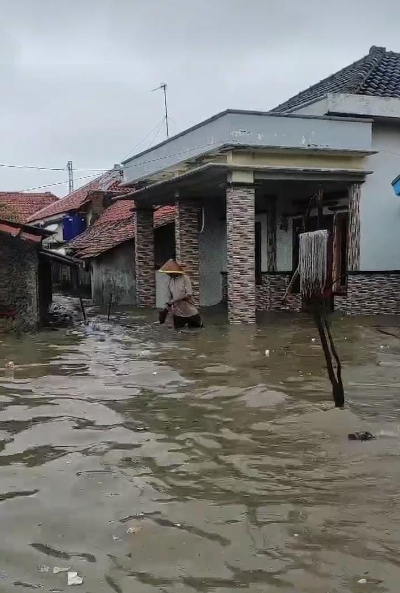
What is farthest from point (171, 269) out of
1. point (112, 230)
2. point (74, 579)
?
point (112, 230)

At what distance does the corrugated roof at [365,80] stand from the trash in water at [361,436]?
10.9 m

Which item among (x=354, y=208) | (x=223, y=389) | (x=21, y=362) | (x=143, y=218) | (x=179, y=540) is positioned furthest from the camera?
(x=143, y=218)

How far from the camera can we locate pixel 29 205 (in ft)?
131

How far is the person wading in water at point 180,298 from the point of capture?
1362 cm

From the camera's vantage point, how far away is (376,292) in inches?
595

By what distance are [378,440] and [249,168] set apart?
903cm

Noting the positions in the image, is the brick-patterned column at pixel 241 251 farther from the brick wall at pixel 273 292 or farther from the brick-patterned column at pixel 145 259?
the brick-patterned column at pixel 145 259

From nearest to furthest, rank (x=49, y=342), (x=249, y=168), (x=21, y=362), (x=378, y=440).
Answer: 1. (x=378, y=440)
2. (x=21, y=362)
3. (x=49, y=342)
4. (x=249, y=168)

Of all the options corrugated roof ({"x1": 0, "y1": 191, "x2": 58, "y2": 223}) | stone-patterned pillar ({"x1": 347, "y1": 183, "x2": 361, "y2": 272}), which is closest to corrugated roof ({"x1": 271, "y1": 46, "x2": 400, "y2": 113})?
stone-patterned pillar ({"x1": 347, "y1": 183, "x2": 361, "y2": 272})

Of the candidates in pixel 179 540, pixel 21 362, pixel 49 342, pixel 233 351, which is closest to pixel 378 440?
pixel 179 540

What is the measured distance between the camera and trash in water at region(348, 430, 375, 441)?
5484 mm

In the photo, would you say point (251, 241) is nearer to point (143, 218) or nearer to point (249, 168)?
point (249, 168)

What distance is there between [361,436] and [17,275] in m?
9.50

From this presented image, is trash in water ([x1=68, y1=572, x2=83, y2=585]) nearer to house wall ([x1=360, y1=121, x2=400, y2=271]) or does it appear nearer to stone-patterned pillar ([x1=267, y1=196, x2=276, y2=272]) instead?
house wall ([x1=360, y1=121, x2=400, y2=271])
